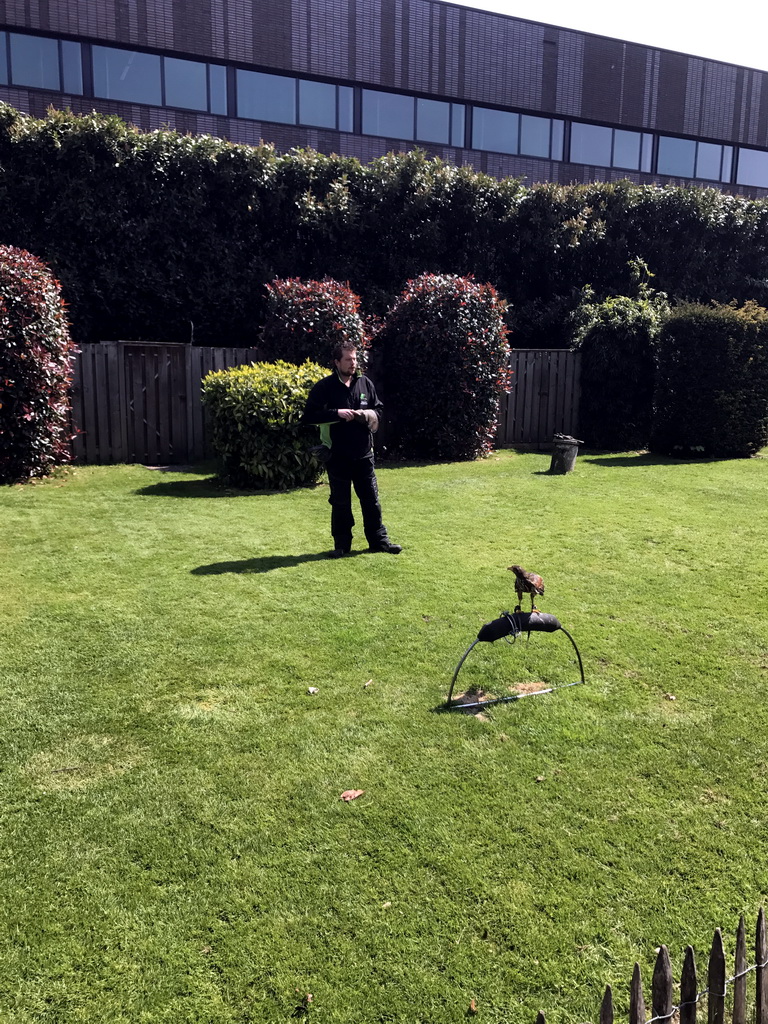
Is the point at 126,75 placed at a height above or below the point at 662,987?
above

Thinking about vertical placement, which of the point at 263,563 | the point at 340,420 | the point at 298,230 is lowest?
the point at 263,563

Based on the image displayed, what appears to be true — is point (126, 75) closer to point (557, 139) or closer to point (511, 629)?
point (557, 139)

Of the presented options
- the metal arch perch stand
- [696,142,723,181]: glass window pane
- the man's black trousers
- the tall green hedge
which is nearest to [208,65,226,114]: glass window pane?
the tall green hedge

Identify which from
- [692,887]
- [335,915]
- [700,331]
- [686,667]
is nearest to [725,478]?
[700,331]

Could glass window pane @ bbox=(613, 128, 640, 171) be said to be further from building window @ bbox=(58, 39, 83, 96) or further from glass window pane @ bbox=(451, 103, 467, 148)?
building window @ bbox=(58, 39, 83, 96)

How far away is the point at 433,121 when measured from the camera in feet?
74.2

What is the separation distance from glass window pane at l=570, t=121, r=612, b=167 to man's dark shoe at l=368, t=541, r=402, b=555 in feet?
71.9

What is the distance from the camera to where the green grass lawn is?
2.30m

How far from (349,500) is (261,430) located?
10.8 ft

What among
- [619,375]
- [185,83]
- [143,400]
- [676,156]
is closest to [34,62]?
[185,83]

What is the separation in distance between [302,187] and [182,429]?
18.1ft

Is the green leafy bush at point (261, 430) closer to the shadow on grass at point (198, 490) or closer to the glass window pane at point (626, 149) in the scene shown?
the shadow on grass at point (198, 490)

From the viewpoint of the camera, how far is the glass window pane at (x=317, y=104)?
20828 millimetres

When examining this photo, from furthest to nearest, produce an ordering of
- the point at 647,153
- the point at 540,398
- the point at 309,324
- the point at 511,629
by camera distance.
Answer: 1. the point at 647,153
2. the point at 540,398
3. the point at 309,324
4. the point at 511,629
